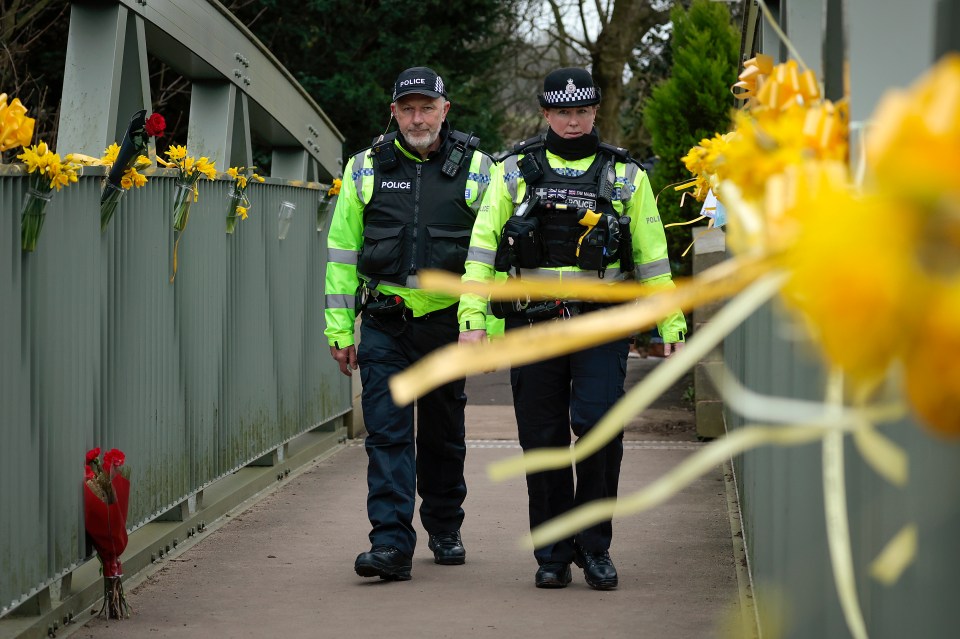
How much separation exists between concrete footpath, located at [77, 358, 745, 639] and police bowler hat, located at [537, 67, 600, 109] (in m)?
1.95

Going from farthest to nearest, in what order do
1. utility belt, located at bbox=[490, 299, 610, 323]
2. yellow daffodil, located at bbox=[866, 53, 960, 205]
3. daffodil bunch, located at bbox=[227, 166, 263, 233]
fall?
daffodil bunch, located at bbox=[227, 166, 263, 233], utility belt, located at bbox=[490, 299, 610, 323], yellow daffodil, located at bbox=[866, 53, 960, 205]

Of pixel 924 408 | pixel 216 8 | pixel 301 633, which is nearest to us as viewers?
pixel 924 408

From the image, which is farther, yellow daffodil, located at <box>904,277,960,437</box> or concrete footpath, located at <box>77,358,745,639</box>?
concrete footpath, located at <box>77,358,745,639</box>

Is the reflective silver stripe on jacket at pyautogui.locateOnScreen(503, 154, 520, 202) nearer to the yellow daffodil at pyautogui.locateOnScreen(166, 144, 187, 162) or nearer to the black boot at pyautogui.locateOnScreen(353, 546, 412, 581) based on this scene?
the black boot at pyautogui.locateOnScreen(353, 546, 412, 581)

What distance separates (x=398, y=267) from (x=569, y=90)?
1.06 m

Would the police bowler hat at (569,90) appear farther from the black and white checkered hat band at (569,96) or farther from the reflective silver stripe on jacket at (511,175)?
the reflective silver stripe on jacket at (511,175)

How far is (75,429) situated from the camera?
17.4 feet

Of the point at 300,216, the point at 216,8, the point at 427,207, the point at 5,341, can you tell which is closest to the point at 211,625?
the point at 5,341

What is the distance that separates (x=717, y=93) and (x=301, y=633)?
12269mm

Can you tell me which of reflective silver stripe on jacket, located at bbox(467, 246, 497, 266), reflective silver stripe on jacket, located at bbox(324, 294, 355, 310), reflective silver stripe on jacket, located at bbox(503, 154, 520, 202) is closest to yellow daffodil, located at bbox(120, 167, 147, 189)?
reflective silver stripe on jacket, located at bbox(324, 294, 355, 310)

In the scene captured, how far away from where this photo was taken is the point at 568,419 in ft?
19.0

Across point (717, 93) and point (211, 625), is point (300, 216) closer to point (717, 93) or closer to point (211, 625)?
point (211, 625)

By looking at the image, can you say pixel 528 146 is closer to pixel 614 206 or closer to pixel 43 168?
pixel 614 206

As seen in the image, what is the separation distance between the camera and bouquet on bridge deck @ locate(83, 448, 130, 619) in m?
5.30
